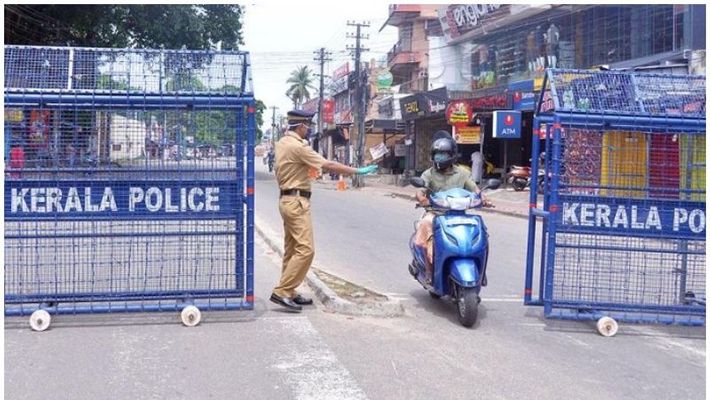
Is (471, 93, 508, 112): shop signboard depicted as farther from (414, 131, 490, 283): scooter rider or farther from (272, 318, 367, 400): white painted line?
(272, 318, 367, 400): white painted line

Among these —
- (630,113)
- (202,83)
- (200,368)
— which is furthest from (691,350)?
(202,83)

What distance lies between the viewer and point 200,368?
5098 mm

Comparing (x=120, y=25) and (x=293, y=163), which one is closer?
(x=293, y=163)

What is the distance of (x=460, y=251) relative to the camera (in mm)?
6398

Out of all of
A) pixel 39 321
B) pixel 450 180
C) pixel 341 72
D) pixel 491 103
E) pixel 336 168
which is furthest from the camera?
pixel 341 72

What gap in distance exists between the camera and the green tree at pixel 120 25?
23.6 m

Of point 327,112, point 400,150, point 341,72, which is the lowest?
point 400,150

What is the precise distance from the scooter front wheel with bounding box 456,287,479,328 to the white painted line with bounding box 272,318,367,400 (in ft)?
4.29

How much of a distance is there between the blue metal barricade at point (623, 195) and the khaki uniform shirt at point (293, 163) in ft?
6.88

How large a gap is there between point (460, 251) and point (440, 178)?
1.03m

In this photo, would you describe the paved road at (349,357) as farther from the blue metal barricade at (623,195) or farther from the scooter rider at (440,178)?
the scooter rider at (440,178)

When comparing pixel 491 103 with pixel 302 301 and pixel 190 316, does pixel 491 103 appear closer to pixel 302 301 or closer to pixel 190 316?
pixel 302 301

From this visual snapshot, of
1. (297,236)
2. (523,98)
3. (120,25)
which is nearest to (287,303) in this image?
Result: (297,236)

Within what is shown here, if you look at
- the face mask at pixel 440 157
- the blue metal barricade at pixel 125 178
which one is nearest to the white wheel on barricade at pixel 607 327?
the face mask at pixel 440 157
